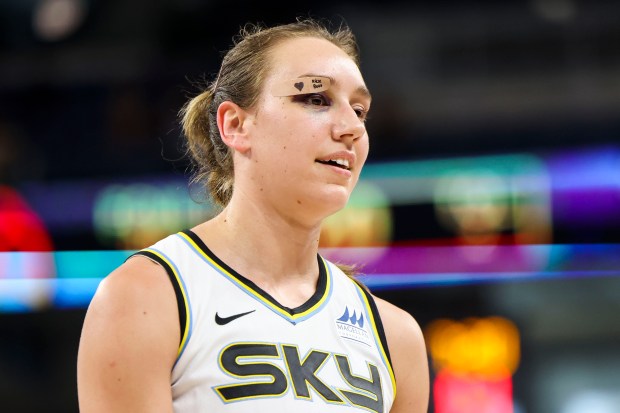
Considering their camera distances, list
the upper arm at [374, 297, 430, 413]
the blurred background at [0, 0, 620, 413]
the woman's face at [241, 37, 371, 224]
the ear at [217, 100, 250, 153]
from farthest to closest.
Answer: the blurred background at [0, 0, 620, 413], the upper arm at [374, 297, 430, 413], the ear at [217, 100, 250, 153], the woman's face at [241, 37, 371, 224]

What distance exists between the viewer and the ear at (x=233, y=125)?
2.53 meters

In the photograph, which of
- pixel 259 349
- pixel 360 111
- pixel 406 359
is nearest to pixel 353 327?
pixel 406 359

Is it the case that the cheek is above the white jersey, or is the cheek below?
above

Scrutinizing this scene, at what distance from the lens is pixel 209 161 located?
281 cm

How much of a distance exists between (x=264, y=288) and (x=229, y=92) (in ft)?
1.77

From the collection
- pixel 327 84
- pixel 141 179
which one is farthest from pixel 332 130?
pixel 141 179

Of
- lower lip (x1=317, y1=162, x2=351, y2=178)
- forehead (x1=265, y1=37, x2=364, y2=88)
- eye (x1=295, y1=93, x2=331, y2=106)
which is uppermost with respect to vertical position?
forehead (x1=265, y1=37, x2=364, y2=88)

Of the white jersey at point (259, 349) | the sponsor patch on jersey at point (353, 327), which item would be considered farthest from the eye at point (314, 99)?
the sponsor patch on jersey at point (353, 327)

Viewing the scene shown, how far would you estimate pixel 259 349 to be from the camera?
2.30 metres

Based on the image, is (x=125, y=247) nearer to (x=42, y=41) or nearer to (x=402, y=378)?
(x=42, y=41)

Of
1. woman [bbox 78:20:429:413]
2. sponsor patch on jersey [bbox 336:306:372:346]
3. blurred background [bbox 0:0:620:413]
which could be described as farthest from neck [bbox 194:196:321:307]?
blurred background [bbox 0:0:620:413]

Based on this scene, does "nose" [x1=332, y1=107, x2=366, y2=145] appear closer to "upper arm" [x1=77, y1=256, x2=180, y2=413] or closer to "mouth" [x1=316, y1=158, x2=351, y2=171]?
"mouth" [x1=316, y1=158, x2=351, y2=171]

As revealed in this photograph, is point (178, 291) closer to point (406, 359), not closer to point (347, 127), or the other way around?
point (347, 127)

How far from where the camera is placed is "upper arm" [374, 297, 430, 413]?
2672 mm
